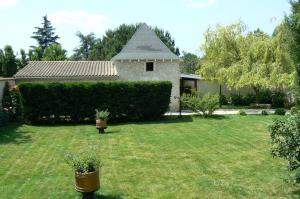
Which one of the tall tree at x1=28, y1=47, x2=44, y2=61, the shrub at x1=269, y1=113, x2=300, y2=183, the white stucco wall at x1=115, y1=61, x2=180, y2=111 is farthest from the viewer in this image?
the tall tree at x1=28, y1=47, x2=44, y2=61

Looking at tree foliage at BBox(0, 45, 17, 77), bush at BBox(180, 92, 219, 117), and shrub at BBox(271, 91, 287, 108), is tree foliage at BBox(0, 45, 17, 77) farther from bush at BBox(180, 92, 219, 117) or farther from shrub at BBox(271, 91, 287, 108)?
shrub at BBox(271, 91, 287, 108)

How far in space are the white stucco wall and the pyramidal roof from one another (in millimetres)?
449

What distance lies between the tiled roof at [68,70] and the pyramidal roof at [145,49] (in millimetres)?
1614

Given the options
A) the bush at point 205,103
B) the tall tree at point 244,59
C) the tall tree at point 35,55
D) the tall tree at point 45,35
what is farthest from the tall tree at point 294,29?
the tall tree at point 45,35

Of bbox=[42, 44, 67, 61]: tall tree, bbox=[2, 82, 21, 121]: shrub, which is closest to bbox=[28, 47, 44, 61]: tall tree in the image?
bbox=[42, 44, 67, 61]: tall tree

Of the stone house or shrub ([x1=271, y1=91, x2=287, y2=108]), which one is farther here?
shrub ([x1=271, y1=91, x2=287, y2=108])

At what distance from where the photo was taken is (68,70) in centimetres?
3000

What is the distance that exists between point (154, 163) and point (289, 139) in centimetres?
454

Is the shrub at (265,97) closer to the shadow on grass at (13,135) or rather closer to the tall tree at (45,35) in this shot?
the shadow on grass at (13,135)

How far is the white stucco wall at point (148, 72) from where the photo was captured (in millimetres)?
30000

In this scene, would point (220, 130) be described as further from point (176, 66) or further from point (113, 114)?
point (176, 66)

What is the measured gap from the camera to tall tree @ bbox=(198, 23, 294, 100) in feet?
96.6

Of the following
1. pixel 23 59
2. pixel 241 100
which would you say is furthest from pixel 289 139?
pixel 23 59

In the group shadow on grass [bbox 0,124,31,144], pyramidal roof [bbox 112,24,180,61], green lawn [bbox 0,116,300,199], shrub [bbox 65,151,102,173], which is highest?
pyramidal roof [bbox 112,24,180,61]
